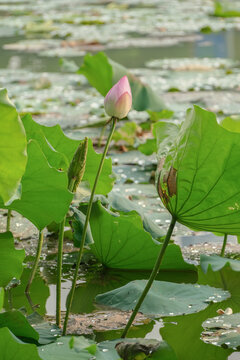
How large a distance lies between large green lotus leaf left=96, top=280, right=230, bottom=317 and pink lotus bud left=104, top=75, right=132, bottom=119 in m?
0.35

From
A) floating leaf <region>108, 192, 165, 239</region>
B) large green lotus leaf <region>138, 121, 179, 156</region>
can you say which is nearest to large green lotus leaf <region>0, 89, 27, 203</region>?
large green lotus leaf <region>138, 121, 179, 156</region>

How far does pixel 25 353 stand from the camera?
0.97m

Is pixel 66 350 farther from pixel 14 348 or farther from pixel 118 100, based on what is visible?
pixel 118 100

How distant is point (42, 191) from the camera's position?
1.18 meters

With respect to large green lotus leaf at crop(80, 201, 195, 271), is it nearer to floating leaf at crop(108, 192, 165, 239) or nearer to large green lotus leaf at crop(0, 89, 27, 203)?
floating leaf at crop(108, 192, 165, 239)

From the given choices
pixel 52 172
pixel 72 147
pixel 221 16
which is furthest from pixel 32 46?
pixel 52 172

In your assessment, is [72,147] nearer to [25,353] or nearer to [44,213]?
[44,213]

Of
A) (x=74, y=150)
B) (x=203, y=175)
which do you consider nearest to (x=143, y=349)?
(x=203, y=175)

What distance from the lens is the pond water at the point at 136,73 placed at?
143 centimetres

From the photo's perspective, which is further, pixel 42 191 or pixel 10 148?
pixel 42 191

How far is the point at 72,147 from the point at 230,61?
3606 millimetres

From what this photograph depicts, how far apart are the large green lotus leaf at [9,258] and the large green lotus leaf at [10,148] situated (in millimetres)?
236

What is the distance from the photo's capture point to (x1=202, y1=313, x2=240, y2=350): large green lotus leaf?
1.24 m

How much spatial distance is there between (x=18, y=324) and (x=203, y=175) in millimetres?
361
